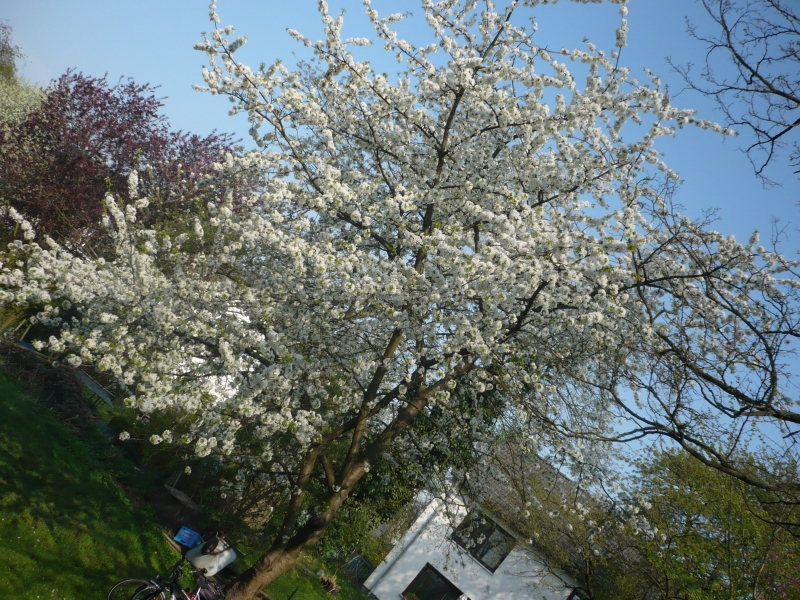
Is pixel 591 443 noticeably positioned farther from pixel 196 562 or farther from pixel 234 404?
pixel 196 562

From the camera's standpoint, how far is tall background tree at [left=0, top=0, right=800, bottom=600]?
6.99 meters

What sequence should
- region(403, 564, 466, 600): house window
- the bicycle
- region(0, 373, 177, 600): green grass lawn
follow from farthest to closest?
1. region(403, 564, 466, 600): house window
2. region(0, 373, 177, 600): green grass lawn
3. the bicycle

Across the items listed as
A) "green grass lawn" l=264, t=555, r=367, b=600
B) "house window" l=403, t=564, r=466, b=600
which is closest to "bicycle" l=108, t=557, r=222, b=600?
"green grass lawn" l=264, t=555, r=367, b=600

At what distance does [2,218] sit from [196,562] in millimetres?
10936

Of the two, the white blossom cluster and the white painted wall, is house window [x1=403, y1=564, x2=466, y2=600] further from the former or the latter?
the white blossom cluster

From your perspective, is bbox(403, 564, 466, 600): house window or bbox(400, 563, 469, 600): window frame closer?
bbox(400, 563, 469, 600): window frame

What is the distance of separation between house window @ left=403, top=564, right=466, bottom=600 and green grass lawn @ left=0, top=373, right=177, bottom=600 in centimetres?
1152

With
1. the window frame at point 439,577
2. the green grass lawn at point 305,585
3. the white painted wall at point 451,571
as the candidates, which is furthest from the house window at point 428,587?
the green grass lawn at point 305,585

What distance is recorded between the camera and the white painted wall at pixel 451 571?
17688 mm

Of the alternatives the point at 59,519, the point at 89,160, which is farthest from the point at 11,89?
the point at 59,519

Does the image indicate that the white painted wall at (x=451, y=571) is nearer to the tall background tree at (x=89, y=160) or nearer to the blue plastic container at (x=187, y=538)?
the blue plastic container at (x=187, y=538)

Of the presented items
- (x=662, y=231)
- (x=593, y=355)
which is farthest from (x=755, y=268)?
(x=593, y=355)

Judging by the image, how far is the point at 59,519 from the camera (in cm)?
861

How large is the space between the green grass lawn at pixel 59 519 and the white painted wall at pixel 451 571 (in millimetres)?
9969
